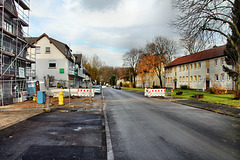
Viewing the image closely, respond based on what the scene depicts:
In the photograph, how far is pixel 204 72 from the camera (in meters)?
40.0

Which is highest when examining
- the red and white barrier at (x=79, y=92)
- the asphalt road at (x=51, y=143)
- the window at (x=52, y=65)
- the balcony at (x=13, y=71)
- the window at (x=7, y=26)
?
the window at (x=7, y=26)

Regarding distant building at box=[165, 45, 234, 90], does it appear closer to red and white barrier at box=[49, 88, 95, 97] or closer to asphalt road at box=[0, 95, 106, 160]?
red and white barrier at box=[49, 88, 95, 97]

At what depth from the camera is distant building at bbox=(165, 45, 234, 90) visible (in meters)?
34.4

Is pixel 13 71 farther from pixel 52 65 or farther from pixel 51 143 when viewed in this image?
pixel 51 143

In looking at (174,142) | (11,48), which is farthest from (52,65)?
(174,142)

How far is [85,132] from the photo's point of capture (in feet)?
22.5

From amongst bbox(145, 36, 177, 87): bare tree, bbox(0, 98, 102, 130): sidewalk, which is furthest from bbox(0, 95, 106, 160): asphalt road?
bbox(145, 36, 177, 87): bare tree

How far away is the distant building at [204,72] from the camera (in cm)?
3436

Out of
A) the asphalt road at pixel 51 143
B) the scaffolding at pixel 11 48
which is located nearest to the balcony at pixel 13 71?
the scaffolding at pixel 11 48

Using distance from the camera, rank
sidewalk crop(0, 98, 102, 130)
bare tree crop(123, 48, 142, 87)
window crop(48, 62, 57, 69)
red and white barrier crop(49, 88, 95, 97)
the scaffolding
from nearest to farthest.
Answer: sidewalk crop(0, 98, 102, 130), the scaffolding, red and white barrier crop(49, 88, 95, 97), window crop(48, 62, 57, 69), bare tree crop(123, 48, 142, 87)

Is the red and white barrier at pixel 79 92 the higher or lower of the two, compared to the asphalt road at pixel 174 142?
higher

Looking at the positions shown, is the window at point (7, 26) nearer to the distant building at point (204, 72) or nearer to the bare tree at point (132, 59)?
the distant building at point (204, 72)

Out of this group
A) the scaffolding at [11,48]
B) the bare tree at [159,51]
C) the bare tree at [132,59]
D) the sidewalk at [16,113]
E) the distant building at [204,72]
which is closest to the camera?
the sidewalk at [16,113]

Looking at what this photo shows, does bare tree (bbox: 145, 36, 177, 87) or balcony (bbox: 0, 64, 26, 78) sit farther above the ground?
bare tree (bbox: 145, 36, 177, 87)
